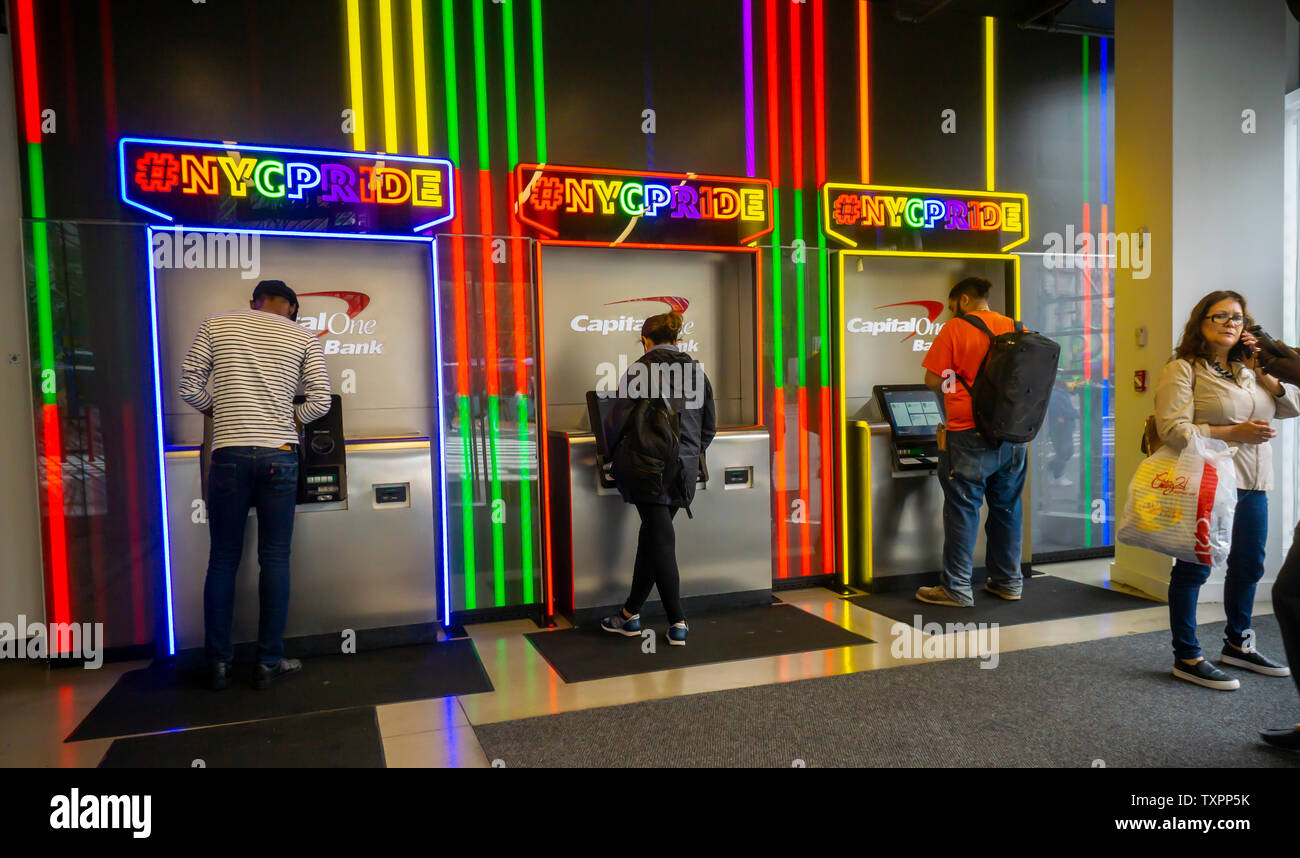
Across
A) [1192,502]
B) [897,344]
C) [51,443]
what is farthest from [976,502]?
[51,443]

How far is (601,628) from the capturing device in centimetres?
404

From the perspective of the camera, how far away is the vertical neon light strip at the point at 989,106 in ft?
17.2

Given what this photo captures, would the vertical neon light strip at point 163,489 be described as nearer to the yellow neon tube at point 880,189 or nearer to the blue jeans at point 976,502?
the yellow neon tube at point 880,189

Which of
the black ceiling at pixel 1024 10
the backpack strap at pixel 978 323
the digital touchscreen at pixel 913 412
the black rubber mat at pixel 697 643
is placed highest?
the black ceiling at pixel 1024 10

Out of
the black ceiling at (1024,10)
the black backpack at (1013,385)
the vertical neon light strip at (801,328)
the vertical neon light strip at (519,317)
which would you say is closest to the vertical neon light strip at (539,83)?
the vertical neon light strip at (519,317)

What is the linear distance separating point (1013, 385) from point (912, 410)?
77 centimetres

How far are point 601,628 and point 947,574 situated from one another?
1803 mm

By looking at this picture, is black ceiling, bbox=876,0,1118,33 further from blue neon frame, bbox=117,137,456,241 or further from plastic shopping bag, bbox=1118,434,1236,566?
plastic shopping bag, bbox=1118,434,1236,566

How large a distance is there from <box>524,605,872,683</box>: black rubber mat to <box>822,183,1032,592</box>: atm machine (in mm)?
745

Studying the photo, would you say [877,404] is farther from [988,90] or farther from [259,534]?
[259,534]

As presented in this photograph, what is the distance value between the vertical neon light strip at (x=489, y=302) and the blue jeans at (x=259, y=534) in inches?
39.5
